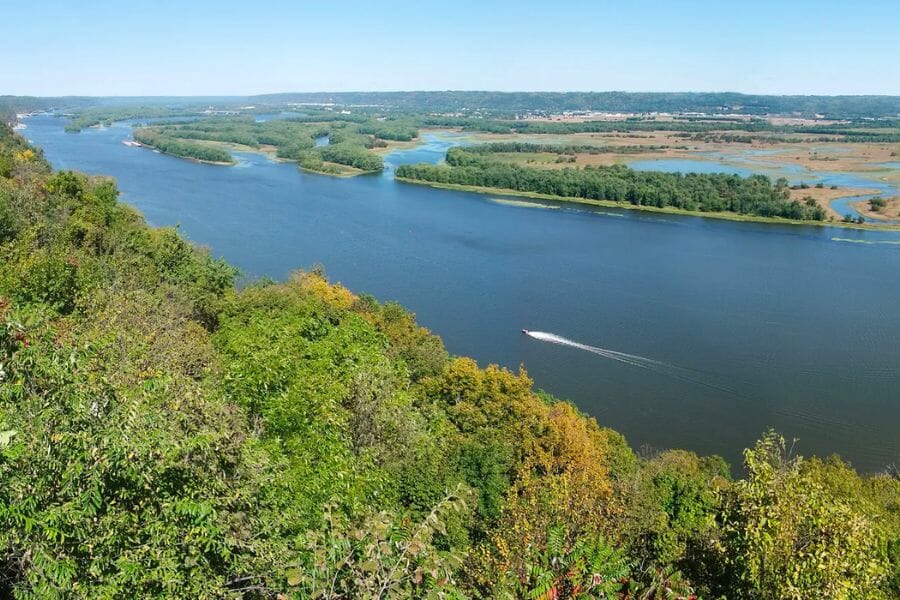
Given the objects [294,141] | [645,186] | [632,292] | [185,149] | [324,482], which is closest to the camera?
[324,482]

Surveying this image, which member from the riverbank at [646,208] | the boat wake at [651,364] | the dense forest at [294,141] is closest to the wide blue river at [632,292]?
the boat wake at [651,364]

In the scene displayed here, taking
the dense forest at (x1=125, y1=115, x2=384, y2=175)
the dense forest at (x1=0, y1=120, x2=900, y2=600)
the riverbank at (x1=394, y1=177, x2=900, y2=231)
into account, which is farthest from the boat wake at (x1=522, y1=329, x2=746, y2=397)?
the dense forest at (x1=125, y1=115, x2=384, y2=175)

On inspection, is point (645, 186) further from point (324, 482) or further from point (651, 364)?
point (324, 482)

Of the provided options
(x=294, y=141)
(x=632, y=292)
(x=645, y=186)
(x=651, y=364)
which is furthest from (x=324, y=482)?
(x=294, y=141)

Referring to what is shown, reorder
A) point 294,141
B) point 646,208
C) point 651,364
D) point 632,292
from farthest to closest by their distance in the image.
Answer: point 294,141, point 646,208, point 632,292, point 651,364

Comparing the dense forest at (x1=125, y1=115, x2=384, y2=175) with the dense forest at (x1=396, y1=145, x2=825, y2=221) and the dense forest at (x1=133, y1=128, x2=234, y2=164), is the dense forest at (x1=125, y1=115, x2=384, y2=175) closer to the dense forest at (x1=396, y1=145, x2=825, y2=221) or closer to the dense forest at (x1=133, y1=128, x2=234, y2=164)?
the dense forest at (x1=133, y1=128, x2=234, y2=164)

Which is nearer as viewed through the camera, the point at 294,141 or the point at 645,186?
the point at 645,186

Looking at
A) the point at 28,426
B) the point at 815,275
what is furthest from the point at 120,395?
the point at 815,275
